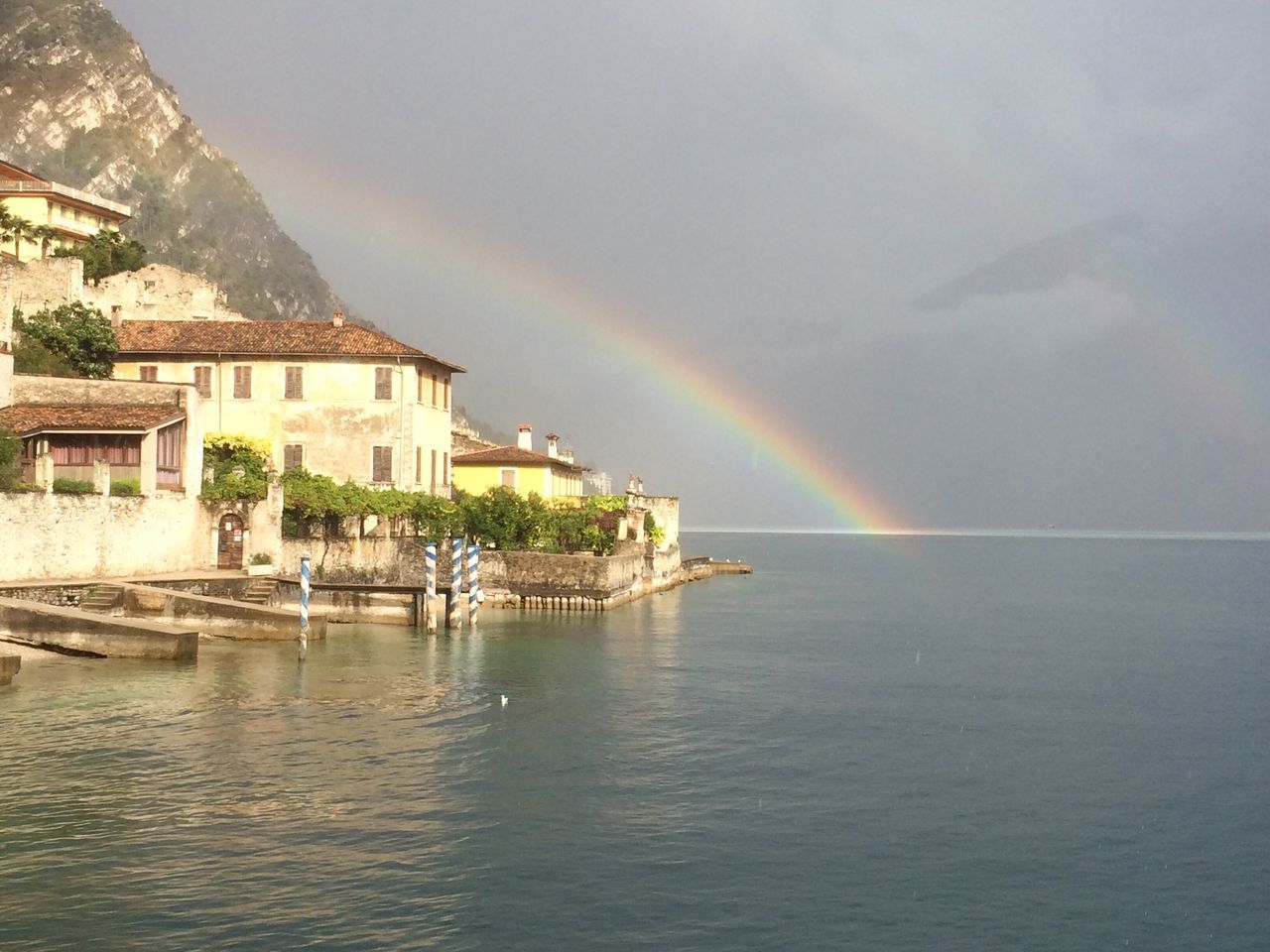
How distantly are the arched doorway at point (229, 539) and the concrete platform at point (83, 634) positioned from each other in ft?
49.4

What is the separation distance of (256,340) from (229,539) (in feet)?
49.6

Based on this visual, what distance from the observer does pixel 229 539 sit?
52344mm

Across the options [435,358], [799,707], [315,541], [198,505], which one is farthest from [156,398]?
[799,707]

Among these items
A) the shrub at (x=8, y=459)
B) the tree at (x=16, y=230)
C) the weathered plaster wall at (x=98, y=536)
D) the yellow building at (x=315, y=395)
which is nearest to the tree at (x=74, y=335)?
the yellow building at (x=315, y=395)

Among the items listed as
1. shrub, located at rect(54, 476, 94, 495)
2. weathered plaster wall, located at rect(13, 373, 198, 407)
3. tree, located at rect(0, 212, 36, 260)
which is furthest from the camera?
tree, located at rect(0, 212, 36, 260)

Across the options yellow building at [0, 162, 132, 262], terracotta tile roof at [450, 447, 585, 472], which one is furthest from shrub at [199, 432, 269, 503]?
yellow building at [0, 162, 132, 262]

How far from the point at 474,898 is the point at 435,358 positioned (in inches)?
1933

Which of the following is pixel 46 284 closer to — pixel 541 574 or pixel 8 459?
pixel 8 459

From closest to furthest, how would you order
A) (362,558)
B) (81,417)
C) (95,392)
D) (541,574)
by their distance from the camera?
(81,417) → (95,392) → (362,558) → (541,574)

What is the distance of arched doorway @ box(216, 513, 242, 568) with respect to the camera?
52.2m

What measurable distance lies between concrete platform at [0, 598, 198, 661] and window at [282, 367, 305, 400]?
2717cm

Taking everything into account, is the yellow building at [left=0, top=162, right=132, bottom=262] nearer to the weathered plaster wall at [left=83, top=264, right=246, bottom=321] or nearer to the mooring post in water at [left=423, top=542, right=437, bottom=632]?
the weathered plaster wall at [left=83, top=264, right=246, bottom=321]

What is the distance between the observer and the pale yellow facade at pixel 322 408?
63.0 meters

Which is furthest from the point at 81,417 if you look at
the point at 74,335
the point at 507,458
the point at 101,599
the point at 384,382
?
the point at 507,458
